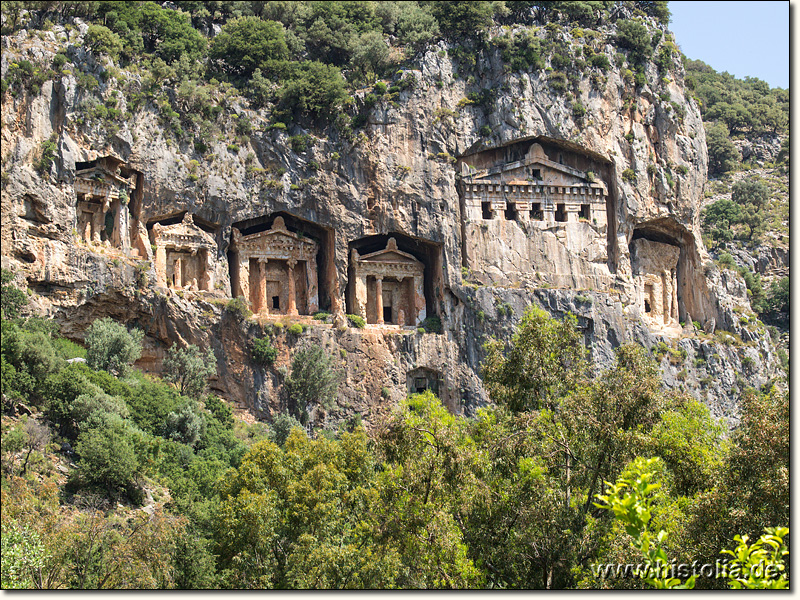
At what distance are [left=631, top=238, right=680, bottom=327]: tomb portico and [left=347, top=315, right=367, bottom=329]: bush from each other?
17.0 meters

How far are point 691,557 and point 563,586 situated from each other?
13.6 ft

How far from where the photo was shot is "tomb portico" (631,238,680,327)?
60.8m

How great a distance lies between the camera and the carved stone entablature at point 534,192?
190 ft

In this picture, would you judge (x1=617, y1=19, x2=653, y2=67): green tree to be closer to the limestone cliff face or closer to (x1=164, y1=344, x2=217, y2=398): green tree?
the limestone cliff face

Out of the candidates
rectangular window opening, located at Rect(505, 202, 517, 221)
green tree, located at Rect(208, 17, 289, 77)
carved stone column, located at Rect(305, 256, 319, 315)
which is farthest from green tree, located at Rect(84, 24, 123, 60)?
rectangular window opening, located at Rect(505, 202, 517, 221)

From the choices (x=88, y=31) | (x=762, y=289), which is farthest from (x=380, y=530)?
(x=762, y=289)

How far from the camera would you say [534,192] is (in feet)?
193

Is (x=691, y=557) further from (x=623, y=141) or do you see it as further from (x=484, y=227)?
(x=623, y=141)

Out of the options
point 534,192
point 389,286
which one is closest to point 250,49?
point 389,286

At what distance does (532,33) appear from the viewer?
200 feet

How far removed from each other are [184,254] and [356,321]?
31.6 ft

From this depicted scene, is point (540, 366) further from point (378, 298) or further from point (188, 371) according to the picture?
point (378, 298)

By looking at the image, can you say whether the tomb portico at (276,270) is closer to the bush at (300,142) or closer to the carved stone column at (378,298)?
the carved stone column at (378,298)

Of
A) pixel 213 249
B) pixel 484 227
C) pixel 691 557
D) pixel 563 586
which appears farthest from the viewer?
pixel 484 227
